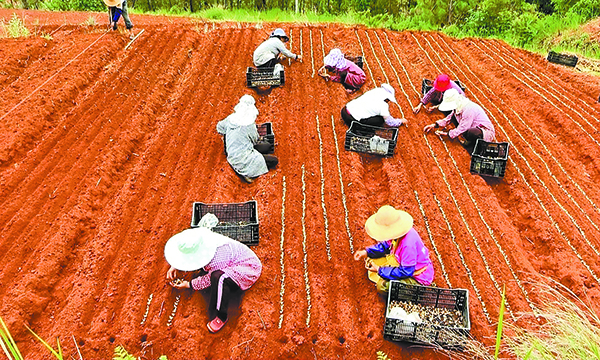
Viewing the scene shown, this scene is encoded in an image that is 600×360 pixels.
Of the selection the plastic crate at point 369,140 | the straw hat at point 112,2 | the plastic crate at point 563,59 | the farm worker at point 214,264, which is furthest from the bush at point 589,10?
the farm worker at point 214,264

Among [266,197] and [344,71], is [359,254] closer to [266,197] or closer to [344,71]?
[266,197]

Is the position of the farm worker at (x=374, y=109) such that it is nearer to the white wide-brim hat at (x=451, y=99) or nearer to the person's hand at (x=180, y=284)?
the white wide-brim hat at (x=451, y=99)

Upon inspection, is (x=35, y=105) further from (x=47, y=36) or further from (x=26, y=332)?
(x=26, y=332)

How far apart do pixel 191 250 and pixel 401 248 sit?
1977mm

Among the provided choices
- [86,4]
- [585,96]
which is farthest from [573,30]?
[86,4]

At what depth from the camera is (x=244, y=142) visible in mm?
5738

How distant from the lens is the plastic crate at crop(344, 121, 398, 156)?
20.9 feet

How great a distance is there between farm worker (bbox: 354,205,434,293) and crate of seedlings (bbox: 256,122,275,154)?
264 centimetres

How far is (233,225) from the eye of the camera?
4.91m

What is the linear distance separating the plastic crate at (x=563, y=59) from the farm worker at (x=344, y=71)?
18.4 ft

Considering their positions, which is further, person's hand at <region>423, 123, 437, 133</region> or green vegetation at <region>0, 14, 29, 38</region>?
green vegetation at <region>0, 14, 29, 38</region>

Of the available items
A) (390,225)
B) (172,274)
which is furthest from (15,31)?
(390,225)

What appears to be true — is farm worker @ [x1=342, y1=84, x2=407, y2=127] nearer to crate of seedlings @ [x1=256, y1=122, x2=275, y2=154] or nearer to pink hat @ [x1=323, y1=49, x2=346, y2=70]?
crate of seedlings @ [x1=256, y1=122, x2=275, y2=154]

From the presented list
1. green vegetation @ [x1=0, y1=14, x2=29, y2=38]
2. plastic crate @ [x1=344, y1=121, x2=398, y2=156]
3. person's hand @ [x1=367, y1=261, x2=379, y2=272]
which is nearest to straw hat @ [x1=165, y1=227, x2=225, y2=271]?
person's hand @ [x1=367, y1=261, x2=379, y2=272]
